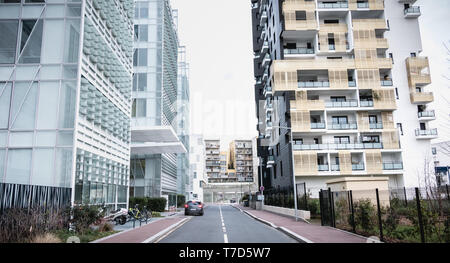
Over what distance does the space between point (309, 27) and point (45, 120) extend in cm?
3410

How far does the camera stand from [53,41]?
673 inches

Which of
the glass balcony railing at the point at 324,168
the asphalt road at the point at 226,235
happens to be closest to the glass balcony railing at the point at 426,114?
the glass balcony railing at the point at 324,168

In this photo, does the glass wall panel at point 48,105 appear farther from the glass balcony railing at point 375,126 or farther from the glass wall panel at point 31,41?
the glass balcony railing at point 375,126

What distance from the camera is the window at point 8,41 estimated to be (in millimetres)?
16891

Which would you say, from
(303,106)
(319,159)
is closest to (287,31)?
(303,106)

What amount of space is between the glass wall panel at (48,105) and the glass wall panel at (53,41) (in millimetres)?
1438

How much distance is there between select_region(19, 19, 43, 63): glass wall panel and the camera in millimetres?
16938

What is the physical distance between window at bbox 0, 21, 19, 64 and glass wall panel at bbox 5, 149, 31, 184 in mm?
4853

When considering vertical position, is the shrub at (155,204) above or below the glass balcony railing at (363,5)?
below

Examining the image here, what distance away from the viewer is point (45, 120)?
53.9 ft

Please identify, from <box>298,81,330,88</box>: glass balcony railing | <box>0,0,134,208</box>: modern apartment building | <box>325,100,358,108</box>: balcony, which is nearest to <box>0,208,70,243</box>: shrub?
<box>0,0,134,208</box>: modern apartment building

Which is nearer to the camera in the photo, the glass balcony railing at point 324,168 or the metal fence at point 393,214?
the metal fence at point 393,214

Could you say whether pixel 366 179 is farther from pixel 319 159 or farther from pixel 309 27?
pixel 309 27
